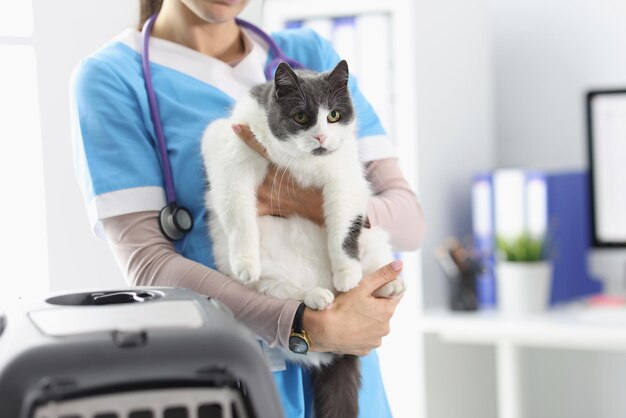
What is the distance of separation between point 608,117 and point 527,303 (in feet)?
2.44

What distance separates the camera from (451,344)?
9.33 feet

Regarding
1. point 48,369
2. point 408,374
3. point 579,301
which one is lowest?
point 408,374

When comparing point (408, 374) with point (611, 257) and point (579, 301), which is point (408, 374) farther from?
point (611, 257)

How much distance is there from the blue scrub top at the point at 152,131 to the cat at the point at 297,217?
0.02 m

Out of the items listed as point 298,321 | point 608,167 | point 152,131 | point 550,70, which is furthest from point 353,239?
point 550,70

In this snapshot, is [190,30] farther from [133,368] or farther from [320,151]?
[133,368]

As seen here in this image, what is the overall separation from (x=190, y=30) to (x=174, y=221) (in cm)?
28

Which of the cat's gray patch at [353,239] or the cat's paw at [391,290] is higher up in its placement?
the cat's gray patch at [353,239]

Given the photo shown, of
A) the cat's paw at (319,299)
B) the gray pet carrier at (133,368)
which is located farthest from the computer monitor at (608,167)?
the gray pet carrier at (133,368)

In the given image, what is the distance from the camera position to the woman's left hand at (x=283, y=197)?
111 cm

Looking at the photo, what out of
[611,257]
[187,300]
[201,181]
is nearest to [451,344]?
[611,257]

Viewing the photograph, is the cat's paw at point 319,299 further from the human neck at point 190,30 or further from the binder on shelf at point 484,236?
the binder on shelf at point 484,236

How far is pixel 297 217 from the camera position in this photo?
1125mm

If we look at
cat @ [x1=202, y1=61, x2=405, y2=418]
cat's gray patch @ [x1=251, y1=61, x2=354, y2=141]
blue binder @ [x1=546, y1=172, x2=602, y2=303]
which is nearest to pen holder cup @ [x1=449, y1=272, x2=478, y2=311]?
blue binder @ [x1=546, y1=172, x2=602, y2=303]
